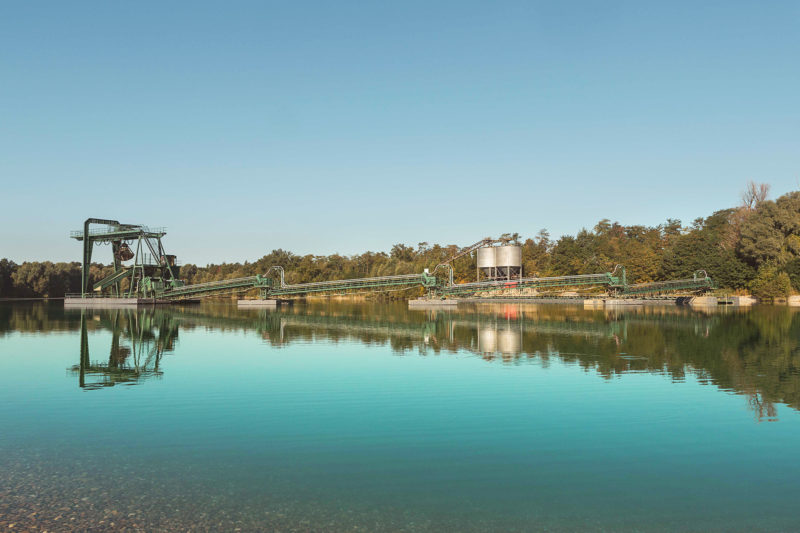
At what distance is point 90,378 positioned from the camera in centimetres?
1942

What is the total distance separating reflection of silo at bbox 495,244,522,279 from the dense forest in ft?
64.7

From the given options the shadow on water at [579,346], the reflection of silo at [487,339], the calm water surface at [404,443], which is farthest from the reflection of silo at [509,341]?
the calm water surface at [404,443]

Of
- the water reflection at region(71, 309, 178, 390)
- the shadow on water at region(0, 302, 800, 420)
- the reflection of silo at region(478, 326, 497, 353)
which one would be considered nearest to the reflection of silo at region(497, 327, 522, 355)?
the shadow on water at region(0, 302, 800, 420)

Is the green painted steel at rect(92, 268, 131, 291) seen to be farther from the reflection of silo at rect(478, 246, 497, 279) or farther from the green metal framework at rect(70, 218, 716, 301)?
the reflection of silo at rect(478, 246, 497, 279)

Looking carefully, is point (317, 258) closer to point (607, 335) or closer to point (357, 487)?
point (607, 335)

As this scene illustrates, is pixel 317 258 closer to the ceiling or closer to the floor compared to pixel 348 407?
closer to the ceiling

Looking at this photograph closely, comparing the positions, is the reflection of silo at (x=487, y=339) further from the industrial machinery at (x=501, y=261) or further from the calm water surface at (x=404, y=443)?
the industrial machinery at (x=501, y=261)

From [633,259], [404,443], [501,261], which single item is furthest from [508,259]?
[404,443]

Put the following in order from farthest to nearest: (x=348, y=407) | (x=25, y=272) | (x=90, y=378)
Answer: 1. (x=25, y=272)
2. (x=90, y=378)
3. (x=348, y=407)

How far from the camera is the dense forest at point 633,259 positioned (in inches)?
3189

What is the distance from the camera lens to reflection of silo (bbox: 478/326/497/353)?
27.5m

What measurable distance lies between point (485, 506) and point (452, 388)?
365 inches

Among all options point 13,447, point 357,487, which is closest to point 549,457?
point 357,487

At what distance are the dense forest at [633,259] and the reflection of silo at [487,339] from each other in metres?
61.6
